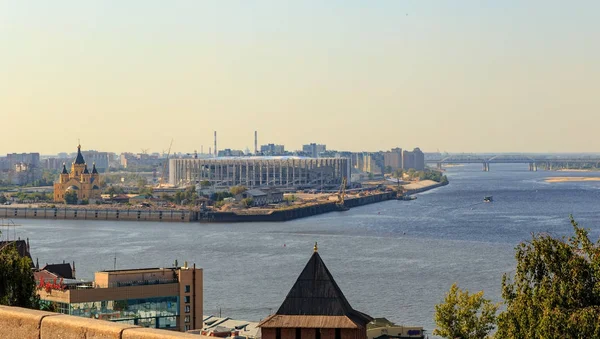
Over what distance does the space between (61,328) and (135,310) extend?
1588 cm

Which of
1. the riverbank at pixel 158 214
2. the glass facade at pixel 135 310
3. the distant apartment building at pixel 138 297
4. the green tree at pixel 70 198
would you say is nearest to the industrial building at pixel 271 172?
the green tree at pixel 70 198

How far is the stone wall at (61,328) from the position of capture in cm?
358

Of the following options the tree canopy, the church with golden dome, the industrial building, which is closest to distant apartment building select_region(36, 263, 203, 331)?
the tree canopy

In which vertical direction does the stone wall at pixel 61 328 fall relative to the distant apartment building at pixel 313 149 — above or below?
below

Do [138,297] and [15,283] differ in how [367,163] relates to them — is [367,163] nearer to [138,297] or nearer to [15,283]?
[138,297]

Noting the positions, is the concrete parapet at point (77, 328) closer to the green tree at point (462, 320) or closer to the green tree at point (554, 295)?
the green tree at point (554, 295)

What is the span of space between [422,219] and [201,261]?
89.6 ft

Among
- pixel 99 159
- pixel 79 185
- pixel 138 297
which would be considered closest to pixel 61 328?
pixel 138 297

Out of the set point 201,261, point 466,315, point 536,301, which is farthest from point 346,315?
point 201,261

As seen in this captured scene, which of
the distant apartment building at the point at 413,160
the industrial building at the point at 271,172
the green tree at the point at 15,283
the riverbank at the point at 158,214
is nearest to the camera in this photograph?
the green tree at the point at 15,283

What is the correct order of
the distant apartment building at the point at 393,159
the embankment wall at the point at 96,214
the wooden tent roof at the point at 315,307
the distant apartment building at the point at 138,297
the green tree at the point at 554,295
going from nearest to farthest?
the green tree at the point at 554,295 < the wooden tent roof at the point at 315,307 < the distant apartment building at the point at 138,297 < the embankment wall at the point at 96,214 < the distant apartment building at the point at 393,159

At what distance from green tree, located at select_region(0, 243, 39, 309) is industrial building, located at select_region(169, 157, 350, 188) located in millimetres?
97123

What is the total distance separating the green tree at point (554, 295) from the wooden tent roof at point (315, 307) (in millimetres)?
1424

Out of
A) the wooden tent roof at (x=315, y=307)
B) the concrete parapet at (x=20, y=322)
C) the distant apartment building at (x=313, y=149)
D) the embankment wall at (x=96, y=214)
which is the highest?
the distant apartment building at (x=313, y=149)
